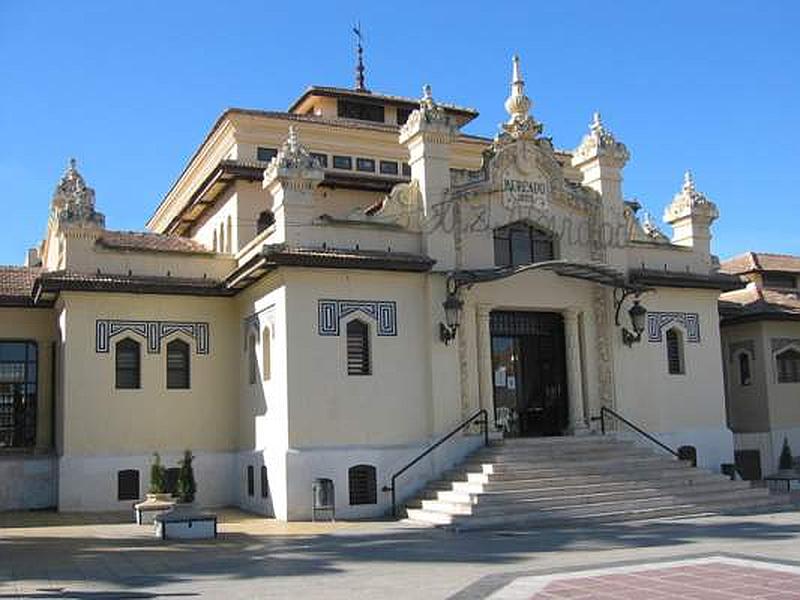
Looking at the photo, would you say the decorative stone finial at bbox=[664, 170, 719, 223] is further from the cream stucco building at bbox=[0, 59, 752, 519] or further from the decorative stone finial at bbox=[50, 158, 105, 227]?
the decorative stone finial at bbox=[50, 158, 105, 227]

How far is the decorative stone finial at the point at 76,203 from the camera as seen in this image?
23.5 m

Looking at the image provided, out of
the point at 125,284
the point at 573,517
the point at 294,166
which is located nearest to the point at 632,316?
the point at 573,517

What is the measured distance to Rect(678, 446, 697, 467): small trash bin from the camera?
25500mm

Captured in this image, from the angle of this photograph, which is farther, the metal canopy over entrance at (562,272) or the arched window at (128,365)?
the arched window at (128,365)

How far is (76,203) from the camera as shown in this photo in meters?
23.9

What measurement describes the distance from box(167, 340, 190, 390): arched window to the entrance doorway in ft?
25.5

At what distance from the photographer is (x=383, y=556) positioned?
15.0 m

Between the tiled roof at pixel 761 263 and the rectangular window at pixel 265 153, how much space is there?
1649 centimetres

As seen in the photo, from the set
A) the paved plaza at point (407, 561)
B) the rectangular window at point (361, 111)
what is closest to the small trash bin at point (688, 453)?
the paved plaza at point (407, 561)

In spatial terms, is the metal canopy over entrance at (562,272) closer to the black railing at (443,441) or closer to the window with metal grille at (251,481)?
the black railing at (443,441)

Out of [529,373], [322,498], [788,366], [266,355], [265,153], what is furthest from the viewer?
[788,366]

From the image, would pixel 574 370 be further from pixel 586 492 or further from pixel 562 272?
pixel 586 492

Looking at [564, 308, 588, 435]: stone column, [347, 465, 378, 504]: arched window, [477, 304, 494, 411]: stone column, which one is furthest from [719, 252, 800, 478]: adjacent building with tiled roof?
[347, 465, 378, 504]: arched window

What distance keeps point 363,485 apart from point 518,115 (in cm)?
1006
